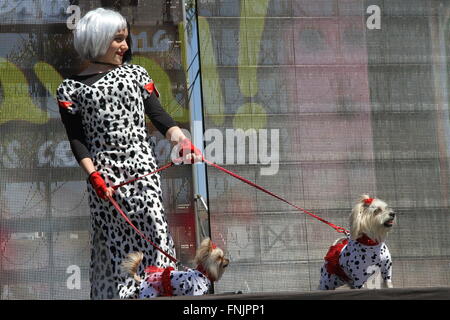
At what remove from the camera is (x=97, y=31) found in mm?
3395

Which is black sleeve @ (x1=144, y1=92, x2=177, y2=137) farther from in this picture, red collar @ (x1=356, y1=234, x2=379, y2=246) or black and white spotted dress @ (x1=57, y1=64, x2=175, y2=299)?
red collar @ (x1=356, y1=234, x2=379, y2=246)

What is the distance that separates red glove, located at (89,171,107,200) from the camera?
3.15 meters

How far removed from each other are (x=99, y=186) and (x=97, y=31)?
0.71 m

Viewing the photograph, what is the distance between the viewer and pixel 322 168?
4832 millimetres

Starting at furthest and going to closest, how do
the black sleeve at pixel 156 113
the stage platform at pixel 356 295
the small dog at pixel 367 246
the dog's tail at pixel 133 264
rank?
the small dog at pixel 367 246 < the black sleeve at pixel 156 113 < the dog's tail at pixel 133 264 < the stage platform at pixel 356 295

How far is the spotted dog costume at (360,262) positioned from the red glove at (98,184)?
1246 millimetres

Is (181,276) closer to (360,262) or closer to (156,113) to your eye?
(156,113)

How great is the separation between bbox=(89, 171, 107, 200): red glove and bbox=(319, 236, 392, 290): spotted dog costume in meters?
1.25

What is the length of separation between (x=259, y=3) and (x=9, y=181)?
186 cm

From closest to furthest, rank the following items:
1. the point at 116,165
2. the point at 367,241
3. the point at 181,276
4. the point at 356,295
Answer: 1. the point at 356,295
2. the point at 181,276
3. the point at 116,165
4. the point at 367,241

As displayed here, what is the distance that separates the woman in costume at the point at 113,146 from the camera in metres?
3.27

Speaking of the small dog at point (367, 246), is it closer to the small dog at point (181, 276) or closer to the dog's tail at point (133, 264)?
the small dog at point (181, 276)

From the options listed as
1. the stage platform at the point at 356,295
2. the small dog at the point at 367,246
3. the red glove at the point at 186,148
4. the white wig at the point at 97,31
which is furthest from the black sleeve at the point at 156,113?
the stage platform at the point at 356,295

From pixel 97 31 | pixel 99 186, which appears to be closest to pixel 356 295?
pixel 99 186
